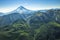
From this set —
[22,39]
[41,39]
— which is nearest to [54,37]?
[41,39]

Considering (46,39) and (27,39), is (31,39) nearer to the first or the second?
(27,39)

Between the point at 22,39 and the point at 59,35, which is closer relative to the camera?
the point at 22,39

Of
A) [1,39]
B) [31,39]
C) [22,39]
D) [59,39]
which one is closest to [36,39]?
[31,39]

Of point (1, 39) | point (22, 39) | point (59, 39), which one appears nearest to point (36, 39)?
point (22, 39)

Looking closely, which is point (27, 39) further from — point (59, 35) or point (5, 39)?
point (59, 35)

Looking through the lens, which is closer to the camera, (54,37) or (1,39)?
(1,39)

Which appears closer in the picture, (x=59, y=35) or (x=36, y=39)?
(x=36, y=39)

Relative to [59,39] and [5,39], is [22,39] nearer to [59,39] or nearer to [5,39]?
[5,39]
